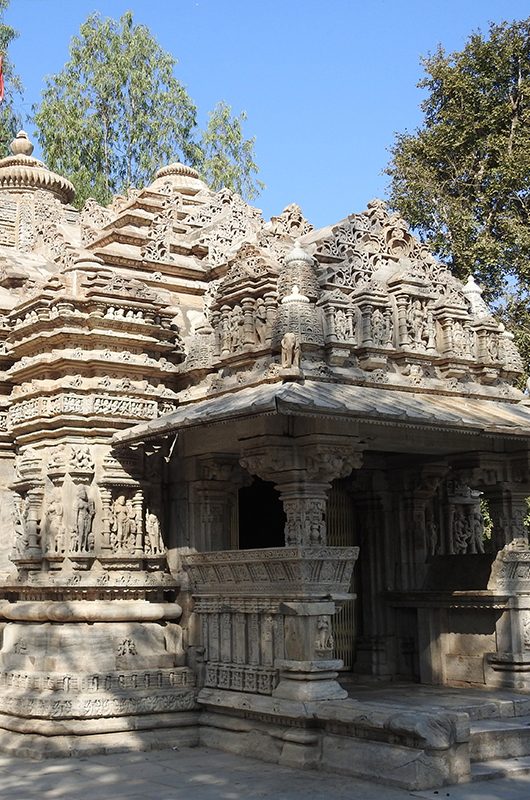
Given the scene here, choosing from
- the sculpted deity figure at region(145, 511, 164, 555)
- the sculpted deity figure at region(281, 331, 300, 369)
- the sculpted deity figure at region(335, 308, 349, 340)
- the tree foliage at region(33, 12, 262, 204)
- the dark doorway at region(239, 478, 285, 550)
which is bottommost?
the sculpted deity figure at region(145, 511, 164, 555)

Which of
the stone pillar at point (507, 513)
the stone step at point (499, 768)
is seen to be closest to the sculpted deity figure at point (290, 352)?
the stone pillar at point (507, 513)

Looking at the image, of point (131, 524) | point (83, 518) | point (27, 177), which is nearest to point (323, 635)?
point (131, 524)

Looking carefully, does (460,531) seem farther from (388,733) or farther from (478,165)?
(478,165)

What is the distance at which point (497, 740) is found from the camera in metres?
8.69

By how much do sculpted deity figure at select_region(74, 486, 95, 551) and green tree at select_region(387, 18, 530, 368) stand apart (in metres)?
10.8

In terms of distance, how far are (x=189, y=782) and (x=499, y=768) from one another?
2.53 m

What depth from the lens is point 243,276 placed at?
33.8 feet

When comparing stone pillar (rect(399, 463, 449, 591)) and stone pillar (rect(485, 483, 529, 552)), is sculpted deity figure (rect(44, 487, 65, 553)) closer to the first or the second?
stone pillar (rect(399, 463, 449, 591))

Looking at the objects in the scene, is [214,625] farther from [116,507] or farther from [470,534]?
[470,534]

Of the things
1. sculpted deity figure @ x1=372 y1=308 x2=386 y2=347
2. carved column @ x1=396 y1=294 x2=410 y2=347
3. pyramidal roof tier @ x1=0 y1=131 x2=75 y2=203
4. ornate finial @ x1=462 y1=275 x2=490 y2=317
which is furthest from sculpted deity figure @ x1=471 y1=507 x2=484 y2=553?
pyramidal roof tier @ x1=0 y1=131 x2=75 y2=203

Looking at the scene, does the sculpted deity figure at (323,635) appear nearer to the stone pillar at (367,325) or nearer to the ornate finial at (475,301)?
the stone pillar at (367,325)

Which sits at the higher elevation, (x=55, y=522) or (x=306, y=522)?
(x=55, y=522)

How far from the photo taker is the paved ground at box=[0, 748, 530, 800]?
301 inches

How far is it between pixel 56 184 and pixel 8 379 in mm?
5749
